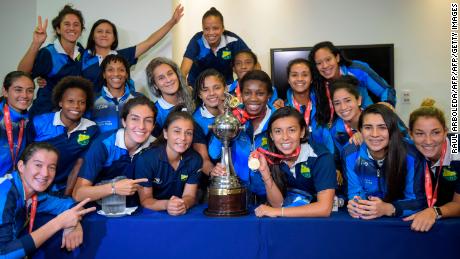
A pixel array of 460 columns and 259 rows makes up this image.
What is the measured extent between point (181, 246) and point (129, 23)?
10.1ft

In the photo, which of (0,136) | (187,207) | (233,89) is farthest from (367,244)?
(0,136)

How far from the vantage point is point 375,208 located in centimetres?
233

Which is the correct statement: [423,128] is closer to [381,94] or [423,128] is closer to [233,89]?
[381,94]

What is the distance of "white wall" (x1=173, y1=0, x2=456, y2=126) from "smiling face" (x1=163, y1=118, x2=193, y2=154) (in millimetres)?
3452

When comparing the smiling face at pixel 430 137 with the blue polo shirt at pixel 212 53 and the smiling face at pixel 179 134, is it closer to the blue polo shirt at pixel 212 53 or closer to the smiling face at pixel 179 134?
the smiling face at pixel 179 134

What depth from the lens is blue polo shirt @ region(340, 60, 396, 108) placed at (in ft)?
12.1

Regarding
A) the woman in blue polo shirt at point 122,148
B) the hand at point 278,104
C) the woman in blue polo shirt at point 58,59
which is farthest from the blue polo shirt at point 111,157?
the woman in blue polo shirt at point 58,59

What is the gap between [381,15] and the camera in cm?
612

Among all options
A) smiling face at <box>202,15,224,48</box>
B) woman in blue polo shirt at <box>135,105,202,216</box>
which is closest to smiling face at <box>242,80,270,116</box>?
woman in blue polo shirt at <box>135,105,202,216</box>

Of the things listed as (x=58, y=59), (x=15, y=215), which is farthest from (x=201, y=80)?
(x=15, y=215)

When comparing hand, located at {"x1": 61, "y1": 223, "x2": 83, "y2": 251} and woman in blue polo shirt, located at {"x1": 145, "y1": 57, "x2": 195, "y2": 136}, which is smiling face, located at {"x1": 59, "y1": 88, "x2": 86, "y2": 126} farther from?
hand, located at {"x1": 61, "y1": 223, "x2": 83, "y2": 251}

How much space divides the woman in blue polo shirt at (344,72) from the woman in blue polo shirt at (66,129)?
190 cm

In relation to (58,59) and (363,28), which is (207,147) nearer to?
(58,59)

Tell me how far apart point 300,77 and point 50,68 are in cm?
229
